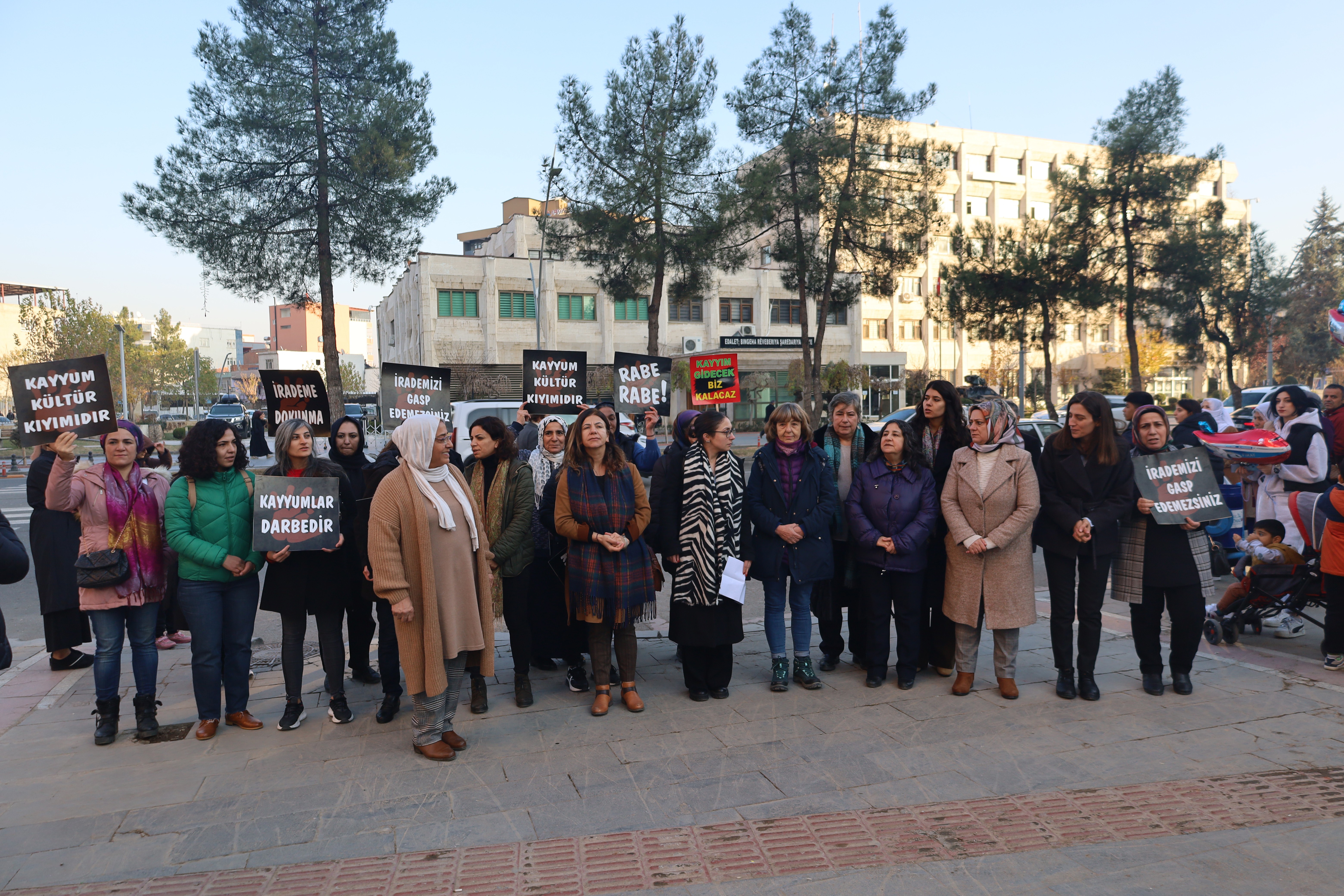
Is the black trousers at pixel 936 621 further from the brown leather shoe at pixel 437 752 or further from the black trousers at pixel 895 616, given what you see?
the brown leather shoe at pixel 437 752

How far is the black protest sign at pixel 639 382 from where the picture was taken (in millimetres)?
9703

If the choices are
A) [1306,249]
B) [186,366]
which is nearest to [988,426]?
[1306,249]

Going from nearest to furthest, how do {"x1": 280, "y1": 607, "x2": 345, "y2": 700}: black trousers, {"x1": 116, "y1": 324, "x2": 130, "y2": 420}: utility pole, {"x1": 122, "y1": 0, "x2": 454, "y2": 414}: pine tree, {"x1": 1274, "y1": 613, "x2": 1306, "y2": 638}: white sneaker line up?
{"x1": 280, "y1": 607, "x2": 345, "y2": 700}: black trousers < {"x1": 1274, "y1": 613, "x2": 1306, "y2": 638}: white sneaker < {"x1": 122, "y1": 0, "x2": 454, "y2": 414}: pine tree < {"x1": 116, "y1": 324, "x2": 130, "y2": 420}: utility pole

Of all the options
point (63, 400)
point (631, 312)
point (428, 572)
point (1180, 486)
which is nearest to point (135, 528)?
point (63, 400)

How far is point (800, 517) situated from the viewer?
5746 mm

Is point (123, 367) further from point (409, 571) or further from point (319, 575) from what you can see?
point (409, 571)

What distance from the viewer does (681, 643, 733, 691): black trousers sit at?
5.65m

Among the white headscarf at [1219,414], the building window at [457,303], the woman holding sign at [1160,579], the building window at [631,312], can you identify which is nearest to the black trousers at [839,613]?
the woman holding sign at [1160,579]

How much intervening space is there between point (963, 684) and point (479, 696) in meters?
3.16

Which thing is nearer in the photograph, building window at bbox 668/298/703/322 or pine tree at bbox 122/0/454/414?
pine tree at bbox 122/0/454/414

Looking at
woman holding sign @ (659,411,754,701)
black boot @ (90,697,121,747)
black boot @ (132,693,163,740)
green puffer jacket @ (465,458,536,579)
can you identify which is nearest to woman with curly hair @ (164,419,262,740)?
black boot @ (132,693,163,740)

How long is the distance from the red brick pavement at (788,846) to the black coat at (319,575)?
1.89 metres

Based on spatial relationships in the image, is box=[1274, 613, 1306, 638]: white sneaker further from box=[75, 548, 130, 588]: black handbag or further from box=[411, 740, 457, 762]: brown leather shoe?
box=[75, 548, 130, 588]: black handbag

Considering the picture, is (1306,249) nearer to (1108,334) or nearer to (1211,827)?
(1108,334)
